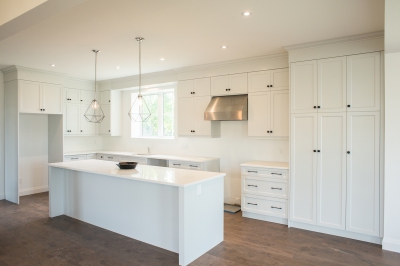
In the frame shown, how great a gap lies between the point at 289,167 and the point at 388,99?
150 cm

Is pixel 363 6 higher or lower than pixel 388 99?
higher

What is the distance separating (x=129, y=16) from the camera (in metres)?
2.91

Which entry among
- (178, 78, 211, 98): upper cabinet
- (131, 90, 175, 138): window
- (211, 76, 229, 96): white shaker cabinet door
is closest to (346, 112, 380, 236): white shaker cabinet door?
(211, 76, 229, 96): white shaker cabinet door

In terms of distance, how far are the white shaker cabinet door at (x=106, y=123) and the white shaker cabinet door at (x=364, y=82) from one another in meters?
5.23

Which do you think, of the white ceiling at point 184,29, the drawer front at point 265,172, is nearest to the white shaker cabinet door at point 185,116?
the white ceiling at point 184,29

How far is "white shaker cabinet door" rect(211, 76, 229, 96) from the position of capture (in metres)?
4.96

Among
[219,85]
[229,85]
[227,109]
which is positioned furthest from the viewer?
[219,85]

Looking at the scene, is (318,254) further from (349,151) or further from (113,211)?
(113,211)

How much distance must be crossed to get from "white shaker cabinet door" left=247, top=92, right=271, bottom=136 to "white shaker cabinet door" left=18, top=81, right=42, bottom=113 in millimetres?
4199

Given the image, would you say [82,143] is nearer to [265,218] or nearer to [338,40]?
[265,218]

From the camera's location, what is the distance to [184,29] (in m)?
3.30

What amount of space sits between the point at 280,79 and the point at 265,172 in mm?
1509

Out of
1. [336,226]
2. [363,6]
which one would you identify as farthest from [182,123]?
[363,6]

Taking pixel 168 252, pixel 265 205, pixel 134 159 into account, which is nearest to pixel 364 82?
pixel 265 205
